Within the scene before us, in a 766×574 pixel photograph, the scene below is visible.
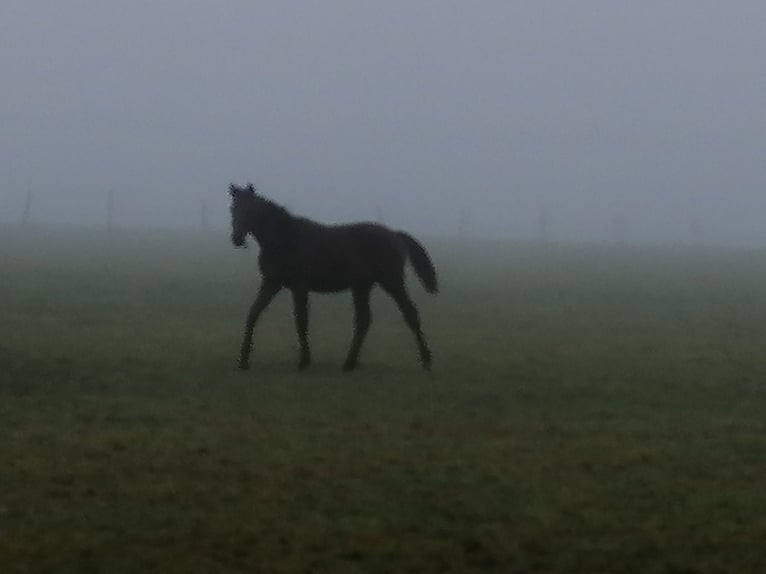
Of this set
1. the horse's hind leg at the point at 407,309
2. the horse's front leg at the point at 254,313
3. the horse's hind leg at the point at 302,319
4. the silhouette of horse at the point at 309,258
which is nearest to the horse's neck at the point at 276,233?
the silhouette of horse at the point at 309,258

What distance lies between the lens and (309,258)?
45.8ft

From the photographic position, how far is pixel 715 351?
1681cm

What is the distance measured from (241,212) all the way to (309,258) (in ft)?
3.02

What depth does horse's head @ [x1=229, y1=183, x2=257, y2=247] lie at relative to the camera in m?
13.7

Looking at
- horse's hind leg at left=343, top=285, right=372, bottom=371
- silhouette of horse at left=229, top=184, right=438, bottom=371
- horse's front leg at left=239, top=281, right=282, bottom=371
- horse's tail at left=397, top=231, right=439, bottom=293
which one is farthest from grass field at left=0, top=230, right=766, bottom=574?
horse's tail at left=397, top=231, right=439, bottom=293

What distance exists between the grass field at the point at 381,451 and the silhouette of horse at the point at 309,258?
70cm

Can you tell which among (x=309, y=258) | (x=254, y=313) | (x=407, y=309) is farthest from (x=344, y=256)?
(x=254, y=313)

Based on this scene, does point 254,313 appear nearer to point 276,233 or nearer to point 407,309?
point 276,233

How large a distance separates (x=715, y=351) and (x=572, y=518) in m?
10.5

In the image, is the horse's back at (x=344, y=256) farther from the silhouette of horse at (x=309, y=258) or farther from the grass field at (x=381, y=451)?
the grass field at (x=381, y=451)

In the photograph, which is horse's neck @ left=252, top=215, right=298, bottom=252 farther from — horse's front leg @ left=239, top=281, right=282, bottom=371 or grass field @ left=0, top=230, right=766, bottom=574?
grass field @ left=0, top=230, right=766, bottom=574

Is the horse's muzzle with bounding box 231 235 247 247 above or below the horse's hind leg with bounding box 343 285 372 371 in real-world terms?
above

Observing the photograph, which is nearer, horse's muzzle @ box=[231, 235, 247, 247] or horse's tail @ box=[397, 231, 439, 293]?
horse's muzzle @ box=[231, 235, 247, 247]

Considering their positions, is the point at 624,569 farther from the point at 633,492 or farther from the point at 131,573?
the point at 131,573
